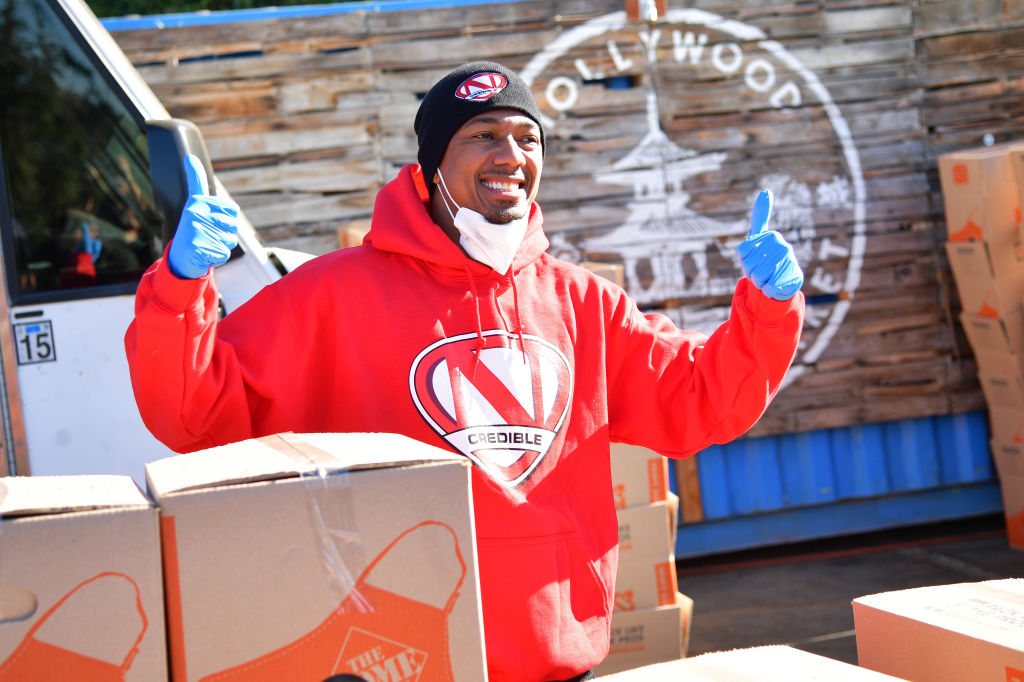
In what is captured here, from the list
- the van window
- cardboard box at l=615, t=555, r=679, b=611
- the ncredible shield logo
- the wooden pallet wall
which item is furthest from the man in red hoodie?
the wooden pallet wall

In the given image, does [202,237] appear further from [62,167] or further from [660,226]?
[660,226]

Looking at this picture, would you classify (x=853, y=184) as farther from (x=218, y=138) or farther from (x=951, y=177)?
(x=218, y=138)

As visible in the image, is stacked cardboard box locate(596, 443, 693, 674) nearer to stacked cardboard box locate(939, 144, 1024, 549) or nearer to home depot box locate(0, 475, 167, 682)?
stacked cardboard box locate(939, 144, 1024, 549)

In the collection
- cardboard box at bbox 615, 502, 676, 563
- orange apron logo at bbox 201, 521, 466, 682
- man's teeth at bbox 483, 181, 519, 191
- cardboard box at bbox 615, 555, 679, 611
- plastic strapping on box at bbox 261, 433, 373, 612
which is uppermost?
man's teeth at bbox 483, 181, 519, 191

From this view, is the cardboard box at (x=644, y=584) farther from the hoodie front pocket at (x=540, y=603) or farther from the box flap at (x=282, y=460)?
the box flap at (x=282, y=460)

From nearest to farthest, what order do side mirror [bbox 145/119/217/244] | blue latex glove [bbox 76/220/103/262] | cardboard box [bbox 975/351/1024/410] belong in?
side mirror [bbox 145/119/217/244]
blue latex glove [bbox 76/220/103/262]
cardboard box [bbox 975/351/1024/410]

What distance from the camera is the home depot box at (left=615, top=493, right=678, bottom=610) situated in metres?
4.52

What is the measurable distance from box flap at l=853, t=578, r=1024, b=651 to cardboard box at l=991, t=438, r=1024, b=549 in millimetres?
4691

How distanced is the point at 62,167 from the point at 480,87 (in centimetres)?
165

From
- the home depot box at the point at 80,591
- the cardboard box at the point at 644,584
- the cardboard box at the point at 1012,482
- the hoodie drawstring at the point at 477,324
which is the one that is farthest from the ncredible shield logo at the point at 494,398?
the cardboard box at the point at 1012,482

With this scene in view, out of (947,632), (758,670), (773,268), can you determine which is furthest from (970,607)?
(773,268)

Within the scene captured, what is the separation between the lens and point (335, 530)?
137cm

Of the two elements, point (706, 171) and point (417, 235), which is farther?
point (706, 171)

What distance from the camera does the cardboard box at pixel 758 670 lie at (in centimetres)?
160
